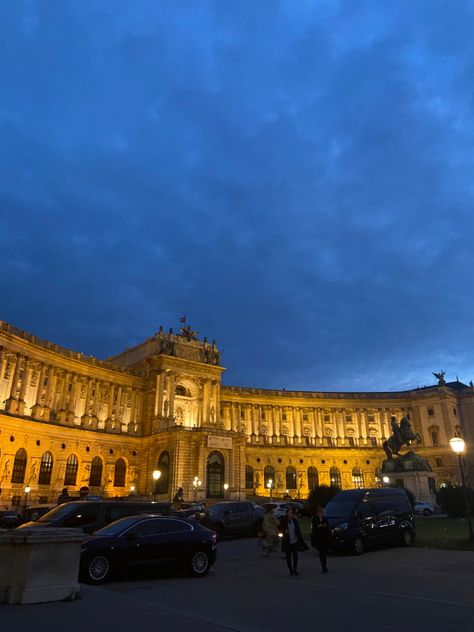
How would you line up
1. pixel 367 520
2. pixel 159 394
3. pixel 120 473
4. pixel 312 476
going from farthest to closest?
pixel 312 476, pixel 159 394, pixel 120 473, pixel 367 520

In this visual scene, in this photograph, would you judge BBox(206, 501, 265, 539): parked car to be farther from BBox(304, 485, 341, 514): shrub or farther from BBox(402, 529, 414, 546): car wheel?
BBox(402, 529, 414, 546): car wheel

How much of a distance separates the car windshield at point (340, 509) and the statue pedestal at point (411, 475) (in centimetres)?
2470

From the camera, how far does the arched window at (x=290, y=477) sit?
79750mm

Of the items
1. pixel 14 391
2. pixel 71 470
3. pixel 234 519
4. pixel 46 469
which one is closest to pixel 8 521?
pixel 234 519

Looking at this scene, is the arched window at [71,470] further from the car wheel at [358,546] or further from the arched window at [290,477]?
the car wheel at [358,546]

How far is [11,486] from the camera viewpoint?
4894 cm

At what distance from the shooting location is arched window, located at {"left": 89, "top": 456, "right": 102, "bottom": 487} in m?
59.8

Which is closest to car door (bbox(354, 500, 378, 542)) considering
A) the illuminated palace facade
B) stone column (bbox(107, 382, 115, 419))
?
the illuminated palace facade

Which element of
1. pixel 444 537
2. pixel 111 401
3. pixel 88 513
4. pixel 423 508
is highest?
pixel 111 401

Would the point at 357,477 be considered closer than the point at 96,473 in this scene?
No

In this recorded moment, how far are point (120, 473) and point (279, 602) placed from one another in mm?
57425

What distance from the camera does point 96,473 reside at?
60.8 metres

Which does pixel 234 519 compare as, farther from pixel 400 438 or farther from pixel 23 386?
pixel 23 386

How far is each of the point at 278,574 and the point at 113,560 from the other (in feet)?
Answer: 16.3
